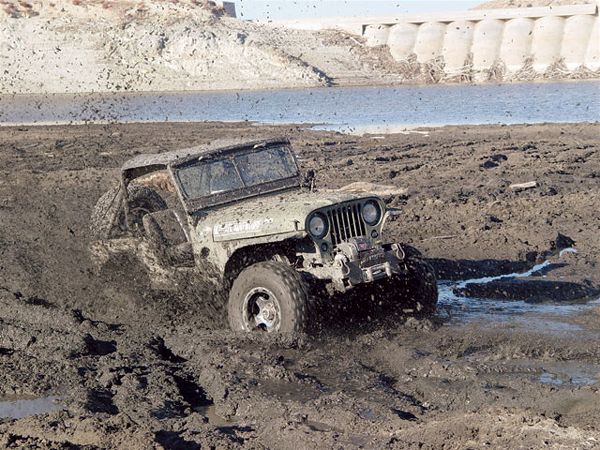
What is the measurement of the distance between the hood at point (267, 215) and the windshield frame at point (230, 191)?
11 cm

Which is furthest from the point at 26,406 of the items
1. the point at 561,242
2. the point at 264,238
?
the point at 561,242

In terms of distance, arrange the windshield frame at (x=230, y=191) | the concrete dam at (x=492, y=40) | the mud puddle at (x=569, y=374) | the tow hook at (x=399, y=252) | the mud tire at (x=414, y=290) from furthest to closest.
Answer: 1. the concrete dam at (x=492, y=40)
2. the windshield frame at (x=230, y=191)
3. the mud tire at (x=414, y=290)
4. the tow hook at (x=399, y=252)
5. the mud puddle at (x=569, y=374)

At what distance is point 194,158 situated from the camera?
9.02 metres

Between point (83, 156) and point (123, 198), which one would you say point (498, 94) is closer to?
point (83, 156)

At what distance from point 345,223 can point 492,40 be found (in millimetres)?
81672

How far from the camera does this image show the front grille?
8.29 metres

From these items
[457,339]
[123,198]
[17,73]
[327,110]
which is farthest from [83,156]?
[17,73]

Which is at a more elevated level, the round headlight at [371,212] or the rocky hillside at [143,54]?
the rocky hillside at [143,54]

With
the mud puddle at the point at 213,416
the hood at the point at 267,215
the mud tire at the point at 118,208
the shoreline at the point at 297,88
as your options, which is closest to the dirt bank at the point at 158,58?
the shoreline at the point at 297,88

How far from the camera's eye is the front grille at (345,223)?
326 inches

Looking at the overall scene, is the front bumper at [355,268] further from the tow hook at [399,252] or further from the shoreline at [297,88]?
the shoreline at [297,88]

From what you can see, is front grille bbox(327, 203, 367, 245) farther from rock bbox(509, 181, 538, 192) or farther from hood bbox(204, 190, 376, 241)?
rock bbox(509, 181, 538, 192)

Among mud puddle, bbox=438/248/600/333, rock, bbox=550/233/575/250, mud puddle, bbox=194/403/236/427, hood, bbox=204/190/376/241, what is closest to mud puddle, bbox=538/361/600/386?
mud puddle, bbox=438/248/600/333

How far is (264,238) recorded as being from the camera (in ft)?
26.9
